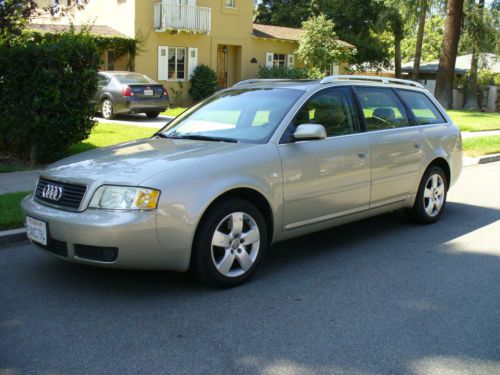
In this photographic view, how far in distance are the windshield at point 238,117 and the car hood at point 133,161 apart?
0.73 ft

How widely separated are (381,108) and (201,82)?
2129 centimetres

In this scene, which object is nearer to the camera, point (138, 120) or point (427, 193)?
point (427, 193)

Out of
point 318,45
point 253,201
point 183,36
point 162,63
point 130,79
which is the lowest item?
point 253,201

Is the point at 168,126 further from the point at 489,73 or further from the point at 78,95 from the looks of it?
the point at 489,73

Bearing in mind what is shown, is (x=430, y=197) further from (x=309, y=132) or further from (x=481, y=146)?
(x=481, y=146)

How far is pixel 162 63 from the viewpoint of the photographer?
26672mm

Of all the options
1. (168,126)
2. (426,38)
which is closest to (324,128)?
(168,126)

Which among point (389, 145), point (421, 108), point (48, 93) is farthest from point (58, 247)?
point (48, 93)

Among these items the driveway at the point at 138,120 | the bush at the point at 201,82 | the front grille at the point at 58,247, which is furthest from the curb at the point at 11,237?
the bush at the point at 201,82

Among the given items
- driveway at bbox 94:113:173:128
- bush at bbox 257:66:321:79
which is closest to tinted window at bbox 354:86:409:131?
driveway at bbox 94:113:173:128

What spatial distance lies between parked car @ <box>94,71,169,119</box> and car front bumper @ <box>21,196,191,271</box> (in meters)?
14.2

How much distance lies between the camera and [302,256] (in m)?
5.88

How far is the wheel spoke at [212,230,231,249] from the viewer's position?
185 inches

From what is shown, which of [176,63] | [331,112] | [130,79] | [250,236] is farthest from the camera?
[176,63]
